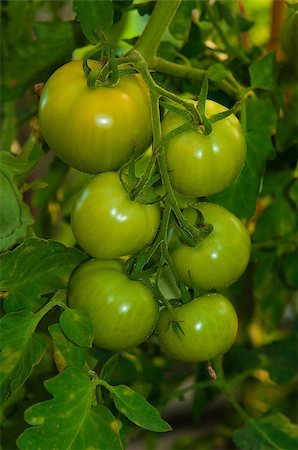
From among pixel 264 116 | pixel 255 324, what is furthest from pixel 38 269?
pixel 255 324

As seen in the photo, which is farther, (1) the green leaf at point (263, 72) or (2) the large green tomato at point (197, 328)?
(1) the green leaf at point (263, 72)

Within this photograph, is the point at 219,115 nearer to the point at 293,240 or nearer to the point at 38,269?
the point at 38,269

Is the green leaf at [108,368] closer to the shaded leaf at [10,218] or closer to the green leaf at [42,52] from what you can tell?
the shaded leaf at [10,218]

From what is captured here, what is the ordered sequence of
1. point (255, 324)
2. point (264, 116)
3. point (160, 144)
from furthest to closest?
point (255, 324) < point (264, 116) < point (160, 144)

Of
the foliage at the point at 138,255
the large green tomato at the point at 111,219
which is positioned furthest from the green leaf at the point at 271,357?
the large green tomato at the point at 111,219

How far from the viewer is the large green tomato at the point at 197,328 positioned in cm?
47

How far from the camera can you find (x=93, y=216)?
44cm

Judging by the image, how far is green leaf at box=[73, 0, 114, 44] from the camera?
0.53 meters

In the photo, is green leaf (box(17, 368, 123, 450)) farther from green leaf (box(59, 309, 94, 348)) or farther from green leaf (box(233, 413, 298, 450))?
green leaf (box(233, 413, 298, 450))

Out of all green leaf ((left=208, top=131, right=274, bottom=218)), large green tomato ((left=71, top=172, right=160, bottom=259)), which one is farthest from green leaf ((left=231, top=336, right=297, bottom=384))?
large green tomato ((left=71, top=172, right=160, bottom=259))

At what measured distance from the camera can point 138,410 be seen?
45cm

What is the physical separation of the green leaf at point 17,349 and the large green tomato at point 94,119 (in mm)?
115

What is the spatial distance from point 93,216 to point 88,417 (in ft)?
0.44

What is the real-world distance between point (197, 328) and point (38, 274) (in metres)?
0.13
